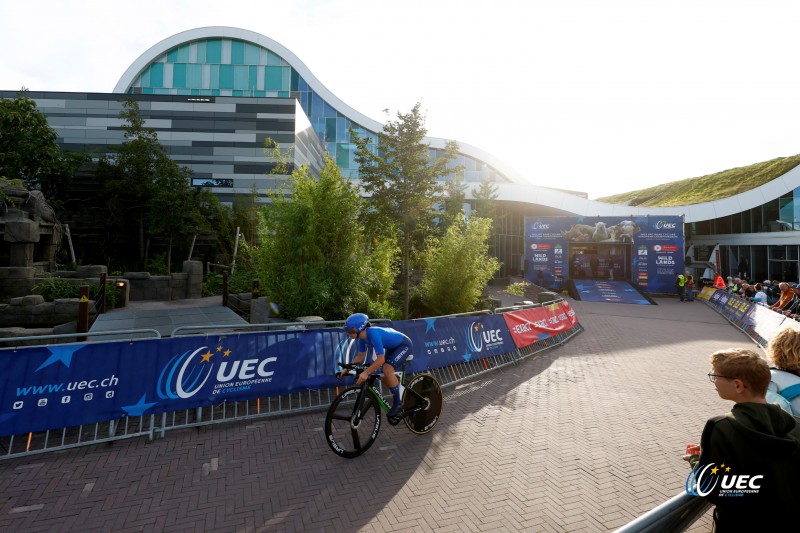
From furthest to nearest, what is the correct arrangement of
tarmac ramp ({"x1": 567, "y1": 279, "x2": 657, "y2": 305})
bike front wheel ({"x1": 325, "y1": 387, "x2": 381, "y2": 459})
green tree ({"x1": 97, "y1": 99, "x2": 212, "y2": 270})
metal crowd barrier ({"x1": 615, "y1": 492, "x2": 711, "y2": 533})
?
tarmac ramp ({"x1": 567, "y1": 279, "x2": 657, "y2": 305}) < green tree ({"x1": 97, "y1": 99, "x2": 212, "y2": 270}) < bike front wheel ({"x1": 325, "y1": 387, "x2": 381, "y2": 459}) < metal crowd barrier ({"x1": 615, "y1": 492, "x2": 711, "y2": 533})

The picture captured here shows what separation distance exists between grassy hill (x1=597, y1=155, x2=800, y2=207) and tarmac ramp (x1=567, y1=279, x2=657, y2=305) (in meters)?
21.2

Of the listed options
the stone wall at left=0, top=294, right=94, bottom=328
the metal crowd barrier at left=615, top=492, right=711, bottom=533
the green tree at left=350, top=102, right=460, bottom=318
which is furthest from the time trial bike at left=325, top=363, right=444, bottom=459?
the stone wall at left=0, top=294, right=94, bottom=328

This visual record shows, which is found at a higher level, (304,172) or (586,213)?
(586,213)

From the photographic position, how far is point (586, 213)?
1679 inches

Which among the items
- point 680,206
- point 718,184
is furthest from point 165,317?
point 718,184

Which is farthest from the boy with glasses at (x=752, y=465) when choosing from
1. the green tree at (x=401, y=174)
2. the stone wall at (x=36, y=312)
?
the stone wall at (x=36, y=312)

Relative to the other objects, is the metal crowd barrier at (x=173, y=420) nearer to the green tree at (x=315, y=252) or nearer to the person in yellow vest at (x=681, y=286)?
the green tree at (x=315, y=252)

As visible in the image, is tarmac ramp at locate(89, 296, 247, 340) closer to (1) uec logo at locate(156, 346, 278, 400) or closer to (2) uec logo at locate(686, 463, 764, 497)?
(1) uec logo at locate(156, 346, 278, 400)

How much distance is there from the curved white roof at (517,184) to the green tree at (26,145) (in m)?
21.9

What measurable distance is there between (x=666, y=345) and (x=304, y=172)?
12248mm

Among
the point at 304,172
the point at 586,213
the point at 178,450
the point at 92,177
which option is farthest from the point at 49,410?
the point at 586,213

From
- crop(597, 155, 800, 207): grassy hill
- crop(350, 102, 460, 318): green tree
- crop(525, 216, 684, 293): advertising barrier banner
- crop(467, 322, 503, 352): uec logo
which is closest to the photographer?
crop(467, 322, 503, 352): uec logo

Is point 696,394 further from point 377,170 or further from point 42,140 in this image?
point 42,140

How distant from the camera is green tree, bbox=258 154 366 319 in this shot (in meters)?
10.5
